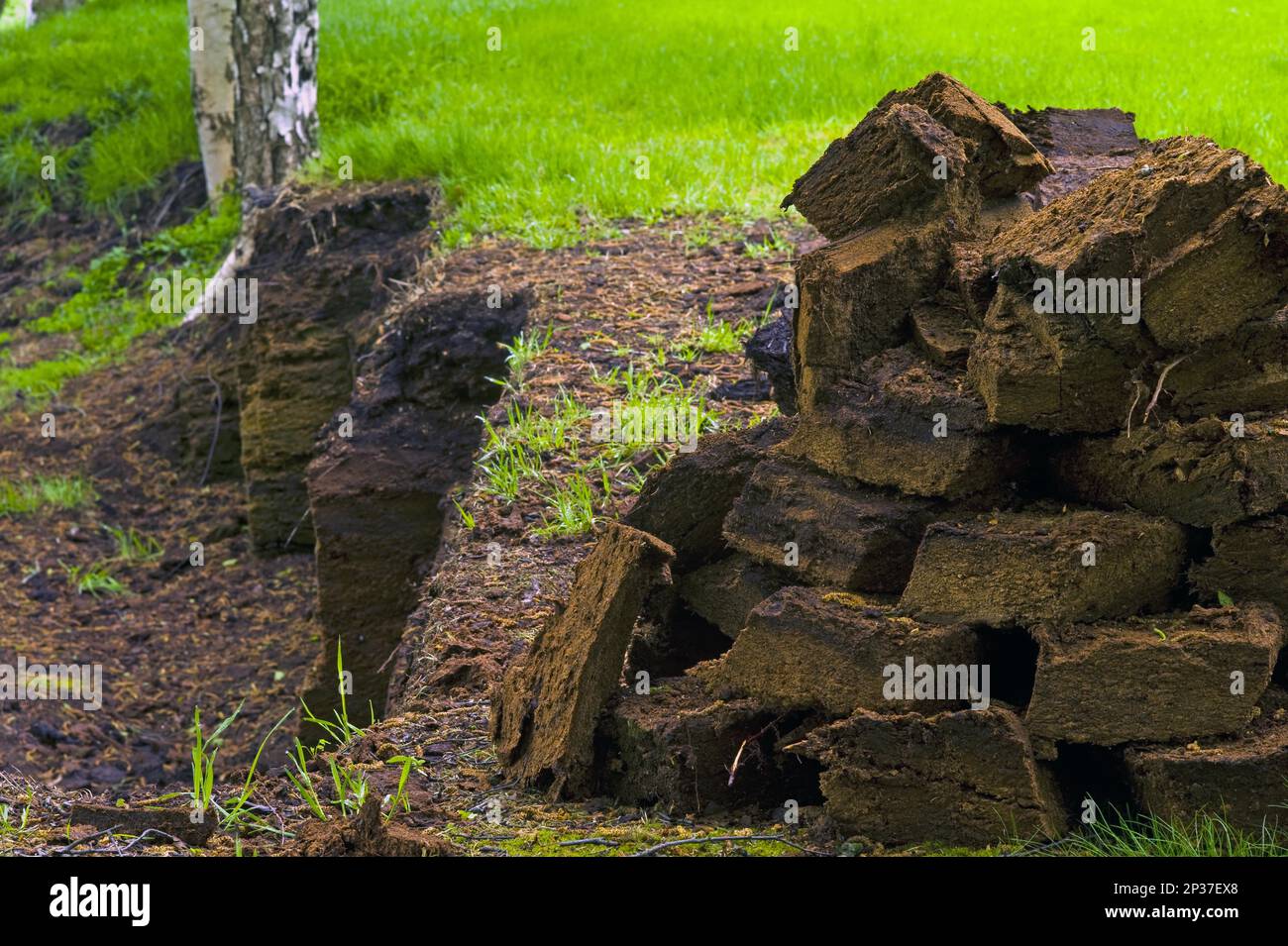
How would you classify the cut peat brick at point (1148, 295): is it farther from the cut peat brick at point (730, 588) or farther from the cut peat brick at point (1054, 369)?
the cut peat brick at point (730, 588)

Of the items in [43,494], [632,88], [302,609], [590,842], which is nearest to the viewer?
[590,842]

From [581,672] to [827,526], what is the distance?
2.45 ft

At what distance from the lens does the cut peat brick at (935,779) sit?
3080mm

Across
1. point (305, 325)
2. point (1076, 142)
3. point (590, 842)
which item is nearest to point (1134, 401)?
point (590, 842)

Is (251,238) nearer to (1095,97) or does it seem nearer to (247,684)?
(247,684)

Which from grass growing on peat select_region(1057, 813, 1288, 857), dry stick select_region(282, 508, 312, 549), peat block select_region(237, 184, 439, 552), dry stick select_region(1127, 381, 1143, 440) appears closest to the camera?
grass growing on peat select_region(1057, 813, 1288, 857)

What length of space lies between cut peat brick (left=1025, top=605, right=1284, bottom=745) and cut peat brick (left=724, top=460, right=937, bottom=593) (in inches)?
19.2

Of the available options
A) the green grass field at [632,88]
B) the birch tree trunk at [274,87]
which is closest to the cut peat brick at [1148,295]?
the green grass field at [632,88]

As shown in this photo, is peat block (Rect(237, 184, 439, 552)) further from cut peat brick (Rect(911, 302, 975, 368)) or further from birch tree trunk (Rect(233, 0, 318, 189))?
cut peat brick (Rect(911, 302, 975, 368))

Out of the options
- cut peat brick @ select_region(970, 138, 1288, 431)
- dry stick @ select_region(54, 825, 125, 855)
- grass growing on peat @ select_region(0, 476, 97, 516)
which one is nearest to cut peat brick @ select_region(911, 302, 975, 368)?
cut peat brick @ select_region(970, 138, 1288, 431)

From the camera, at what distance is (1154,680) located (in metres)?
3.08

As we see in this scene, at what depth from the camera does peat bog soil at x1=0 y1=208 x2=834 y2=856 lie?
139 inches

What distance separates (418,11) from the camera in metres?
14.8

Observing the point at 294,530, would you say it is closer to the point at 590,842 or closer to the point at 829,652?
the point at 590,842
